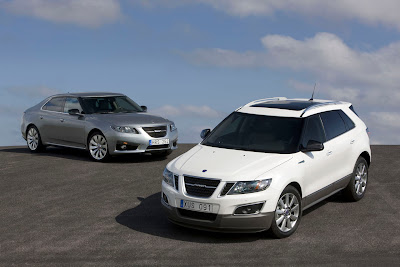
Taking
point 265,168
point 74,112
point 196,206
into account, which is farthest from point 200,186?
point 74,112

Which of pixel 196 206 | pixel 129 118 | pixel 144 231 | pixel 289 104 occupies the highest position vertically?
pixel 289 104

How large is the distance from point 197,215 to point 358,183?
12.1 ft

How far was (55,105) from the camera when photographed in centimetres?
1722

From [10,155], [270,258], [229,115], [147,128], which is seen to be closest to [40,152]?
[10,155]

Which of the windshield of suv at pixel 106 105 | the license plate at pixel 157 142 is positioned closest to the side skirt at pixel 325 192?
the license plate at pixel 157 142

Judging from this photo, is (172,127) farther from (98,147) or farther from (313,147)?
(313,147)

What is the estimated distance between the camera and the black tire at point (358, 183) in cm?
1048

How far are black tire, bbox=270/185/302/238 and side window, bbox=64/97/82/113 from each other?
8.96m

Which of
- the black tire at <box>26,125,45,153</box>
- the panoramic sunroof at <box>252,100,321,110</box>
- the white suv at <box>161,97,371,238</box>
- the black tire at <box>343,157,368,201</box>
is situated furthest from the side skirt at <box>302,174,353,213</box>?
the black tire at <box>26,125,45,153</box>

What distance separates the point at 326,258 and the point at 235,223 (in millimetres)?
1258

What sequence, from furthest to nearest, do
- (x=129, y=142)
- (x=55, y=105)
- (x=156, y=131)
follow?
(x=55, y=105), (x=156, y=131), (x=129, y=142)

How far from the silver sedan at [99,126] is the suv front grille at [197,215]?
268 inches

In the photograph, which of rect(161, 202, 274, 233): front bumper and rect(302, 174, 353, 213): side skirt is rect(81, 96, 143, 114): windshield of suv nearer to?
rect(302, 174, 353, 213): side skirt

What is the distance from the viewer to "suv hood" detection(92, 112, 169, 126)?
1531cm
